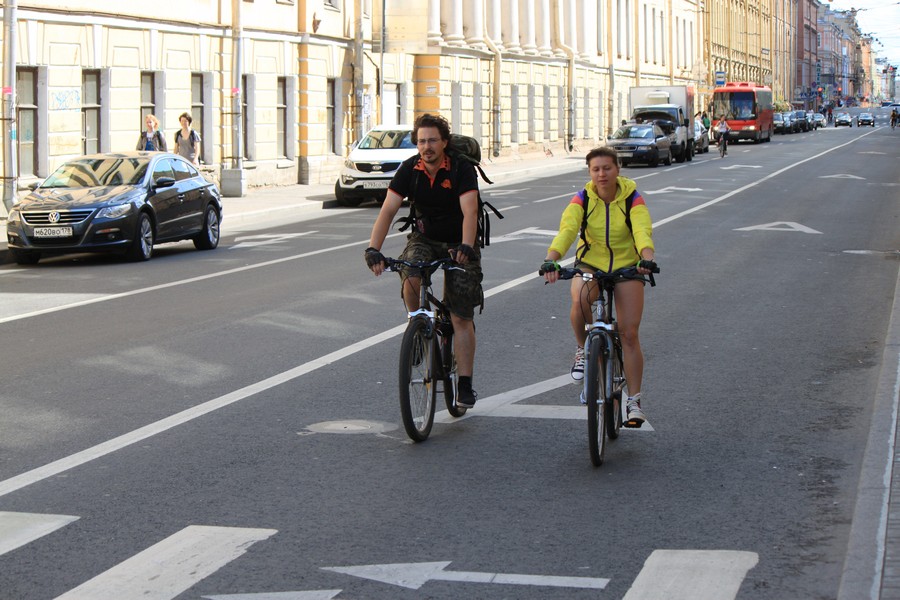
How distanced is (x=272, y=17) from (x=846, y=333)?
26940 mm

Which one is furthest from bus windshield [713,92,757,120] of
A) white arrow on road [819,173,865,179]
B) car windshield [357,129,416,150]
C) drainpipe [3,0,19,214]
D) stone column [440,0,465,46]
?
drainpipe [3,0,19,214]

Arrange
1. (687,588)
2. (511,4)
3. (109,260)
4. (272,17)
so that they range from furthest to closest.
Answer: (511,4) < (272,17) < (109,260) < (687,588)

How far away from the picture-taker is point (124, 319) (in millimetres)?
13125

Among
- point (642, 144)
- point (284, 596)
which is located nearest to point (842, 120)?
point (642, 144)

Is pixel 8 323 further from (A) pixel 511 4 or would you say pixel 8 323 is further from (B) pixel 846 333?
(A) pixel 511 4

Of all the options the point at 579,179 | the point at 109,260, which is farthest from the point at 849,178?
the point at 109,260

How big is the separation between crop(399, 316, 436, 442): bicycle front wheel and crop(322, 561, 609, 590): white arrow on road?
6.99 feet

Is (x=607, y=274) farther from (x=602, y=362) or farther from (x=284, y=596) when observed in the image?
(x=284, y=596)

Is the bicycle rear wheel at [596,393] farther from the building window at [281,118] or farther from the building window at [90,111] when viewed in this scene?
the building window at [281,118]

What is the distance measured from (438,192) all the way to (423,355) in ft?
2.91

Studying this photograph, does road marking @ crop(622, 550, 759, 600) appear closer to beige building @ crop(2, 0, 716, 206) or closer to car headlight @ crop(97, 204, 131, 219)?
car headlight @ crop(97, 204, 131, 219)

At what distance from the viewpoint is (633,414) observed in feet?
25.8

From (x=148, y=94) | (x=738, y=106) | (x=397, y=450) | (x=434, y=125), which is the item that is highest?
(x=738, y=106)

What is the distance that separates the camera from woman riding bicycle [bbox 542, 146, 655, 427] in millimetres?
7730
